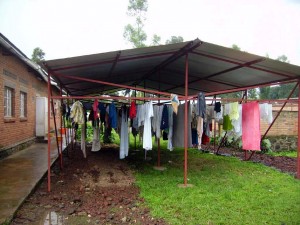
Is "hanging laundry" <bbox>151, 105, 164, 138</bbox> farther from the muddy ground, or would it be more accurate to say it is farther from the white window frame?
the white window frame

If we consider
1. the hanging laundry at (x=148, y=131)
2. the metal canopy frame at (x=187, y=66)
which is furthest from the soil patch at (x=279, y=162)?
the hanging laundry at (x=148, y=131)

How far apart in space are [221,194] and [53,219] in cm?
317

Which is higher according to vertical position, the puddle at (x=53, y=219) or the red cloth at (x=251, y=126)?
the red cloth at (x=251, y=126)

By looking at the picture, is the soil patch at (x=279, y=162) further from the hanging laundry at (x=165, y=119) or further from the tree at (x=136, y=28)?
the tree at (x=136, y=28)

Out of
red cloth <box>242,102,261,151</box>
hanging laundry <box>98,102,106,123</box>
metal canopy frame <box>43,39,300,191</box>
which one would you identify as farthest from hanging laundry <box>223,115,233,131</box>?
hanging laundry <box>98,102,106,123</box>

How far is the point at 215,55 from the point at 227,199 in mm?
3032

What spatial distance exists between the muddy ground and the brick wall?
2.27 metres

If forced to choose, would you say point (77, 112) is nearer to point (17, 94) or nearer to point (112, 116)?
point (112, 116)

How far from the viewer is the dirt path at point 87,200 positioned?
425cm

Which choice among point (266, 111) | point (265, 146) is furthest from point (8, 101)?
point (265, 146)

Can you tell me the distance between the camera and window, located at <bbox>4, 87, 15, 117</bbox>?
29.9 feet

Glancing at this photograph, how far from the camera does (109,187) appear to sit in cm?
596

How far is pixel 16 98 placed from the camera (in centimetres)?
987

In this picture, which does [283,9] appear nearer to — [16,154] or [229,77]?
[229,77]
